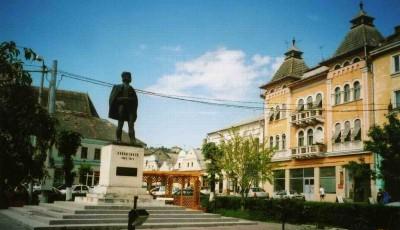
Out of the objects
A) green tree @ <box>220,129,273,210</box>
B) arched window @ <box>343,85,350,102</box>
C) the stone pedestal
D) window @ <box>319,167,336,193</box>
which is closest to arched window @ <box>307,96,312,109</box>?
arched window @ <box>343,85,350,102</box>

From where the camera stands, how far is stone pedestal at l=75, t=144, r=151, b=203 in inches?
637

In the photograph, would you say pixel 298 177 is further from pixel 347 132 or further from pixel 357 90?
pixel 357 90

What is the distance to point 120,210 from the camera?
14.9 meters

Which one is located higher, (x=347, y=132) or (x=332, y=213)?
(x=347, y=132)

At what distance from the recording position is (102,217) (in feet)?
45.7

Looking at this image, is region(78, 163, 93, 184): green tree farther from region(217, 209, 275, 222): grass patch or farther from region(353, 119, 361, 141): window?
region(353, 119, 361, 141): window

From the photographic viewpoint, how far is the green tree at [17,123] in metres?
4.62

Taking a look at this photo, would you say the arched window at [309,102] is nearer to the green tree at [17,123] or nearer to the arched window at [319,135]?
the arched window at [319,135]

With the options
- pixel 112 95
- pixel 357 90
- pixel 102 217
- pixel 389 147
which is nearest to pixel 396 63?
pixel 357 90

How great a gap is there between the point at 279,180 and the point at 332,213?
22.4m

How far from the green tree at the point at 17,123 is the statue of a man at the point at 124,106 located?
40.3 ft

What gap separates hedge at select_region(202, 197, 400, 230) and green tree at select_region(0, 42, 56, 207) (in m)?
11.2

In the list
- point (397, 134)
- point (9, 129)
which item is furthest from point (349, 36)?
point (9, 129)

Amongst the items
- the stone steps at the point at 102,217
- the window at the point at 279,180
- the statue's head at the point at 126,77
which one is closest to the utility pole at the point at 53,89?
the statue's head at the point at 126,77
